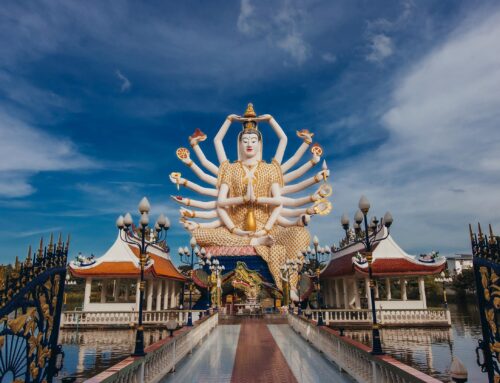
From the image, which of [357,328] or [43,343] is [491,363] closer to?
[43,343]

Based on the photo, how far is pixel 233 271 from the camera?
26.9 m

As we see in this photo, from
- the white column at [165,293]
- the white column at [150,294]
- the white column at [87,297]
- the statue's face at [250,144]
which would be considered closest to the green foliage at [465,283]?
the statue's face at [250,144]

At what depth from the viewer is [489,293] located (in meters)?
3.93

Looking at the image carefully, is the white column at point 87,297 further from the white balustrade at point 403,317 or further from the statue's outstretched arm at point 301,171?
the statue's outstretched arm at point 301,171

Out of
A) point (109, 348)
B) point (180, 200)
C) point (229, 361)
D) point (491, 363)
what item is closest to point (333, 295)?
point (180, 200)

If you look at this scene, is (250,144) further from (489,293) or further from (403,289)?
(489,293)

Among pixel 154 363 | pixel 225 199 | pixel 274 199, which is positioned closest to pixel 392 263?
pixel 274 199

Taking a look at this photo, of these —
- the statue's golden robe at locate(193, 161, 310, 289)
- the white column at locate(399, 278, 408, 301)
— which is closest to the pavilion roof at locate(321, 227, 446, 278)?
the white column at locate(399, 278, 408, 301)

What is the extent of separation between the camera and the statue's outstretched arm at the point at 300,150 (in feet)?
104

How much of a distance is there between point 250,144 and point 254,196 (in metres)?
4.61

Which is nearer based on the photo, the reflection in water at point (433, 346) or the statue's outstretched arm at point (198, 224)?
the reflection in water at point (433, 346)

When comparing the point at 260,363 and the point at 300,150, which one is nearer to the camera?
the point at 260,363

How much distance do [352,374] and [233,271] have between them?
20446 millimetres

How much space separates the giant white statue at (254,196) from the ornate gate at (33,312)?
23.6 m
